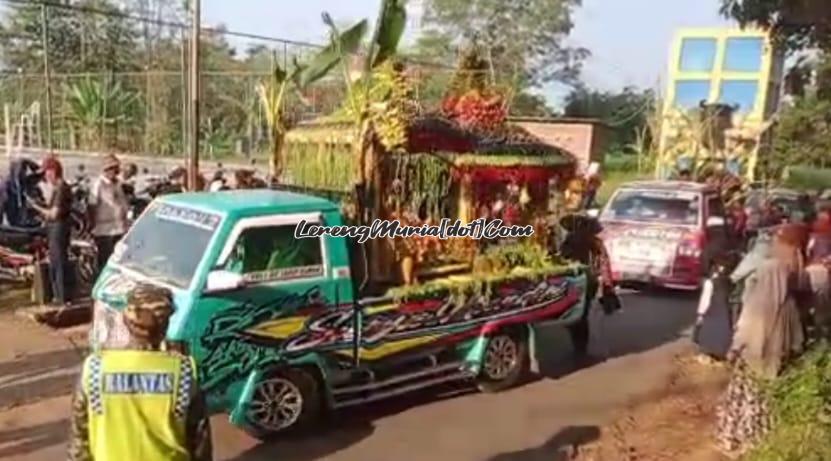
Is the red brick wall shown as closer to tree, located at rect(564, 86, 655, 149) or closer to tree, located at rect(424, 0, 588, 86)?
tree, located at rect(564, 86, 655, 149)

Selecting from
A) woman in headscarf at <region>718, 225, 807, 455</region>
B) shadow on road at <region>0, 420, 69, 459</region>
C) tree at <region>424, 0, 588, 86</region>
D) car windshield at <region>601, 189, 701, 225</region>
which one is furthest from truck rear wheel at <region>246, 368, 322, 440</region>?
tree at <region>424, 0, 588, 86</region>

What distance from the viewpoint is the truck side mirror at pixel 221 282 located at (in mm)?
6273

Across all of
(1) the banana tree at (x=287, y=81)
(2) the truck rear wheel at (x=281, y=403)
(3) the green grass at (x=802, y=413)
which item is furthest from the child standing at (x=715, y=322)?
(2) the truck rear wheel at (x=281, y=403)

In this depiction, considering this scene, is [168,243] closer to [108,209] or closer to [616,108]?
[108,209]

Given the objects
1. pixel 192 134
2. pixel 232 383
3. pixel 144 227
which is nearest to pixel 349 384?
pixel 232 383

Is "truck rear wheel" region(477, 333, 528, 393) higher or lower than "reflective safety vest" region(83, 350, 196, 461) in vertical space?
lower

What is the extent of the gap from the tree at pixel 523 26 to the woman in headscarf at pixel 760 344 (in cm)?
3621

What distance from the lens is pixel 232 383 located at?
645 centimetres

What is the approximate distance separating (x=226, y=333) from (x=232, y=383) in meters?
0.36

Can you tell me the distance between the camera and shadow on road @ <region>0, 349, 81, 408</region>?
7.66 meters

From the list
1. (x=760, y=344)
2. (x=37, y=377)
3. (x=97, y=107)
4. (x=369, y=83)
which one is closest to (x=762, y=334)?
(x=760, y=344)

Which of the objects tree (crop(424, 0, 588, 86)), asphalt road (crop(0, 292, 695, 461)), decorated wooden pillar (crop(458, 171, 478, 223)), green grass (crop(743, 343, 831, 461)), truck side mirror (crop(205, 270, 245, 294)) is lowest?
asphalt road (crop(0, 292, 695, 461))

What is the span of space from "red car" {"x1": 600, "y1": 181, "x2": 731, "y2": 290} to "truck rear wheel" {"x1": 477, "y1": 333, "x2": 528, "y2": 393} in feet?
18.8

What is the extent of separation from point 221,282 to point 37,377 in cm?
285
